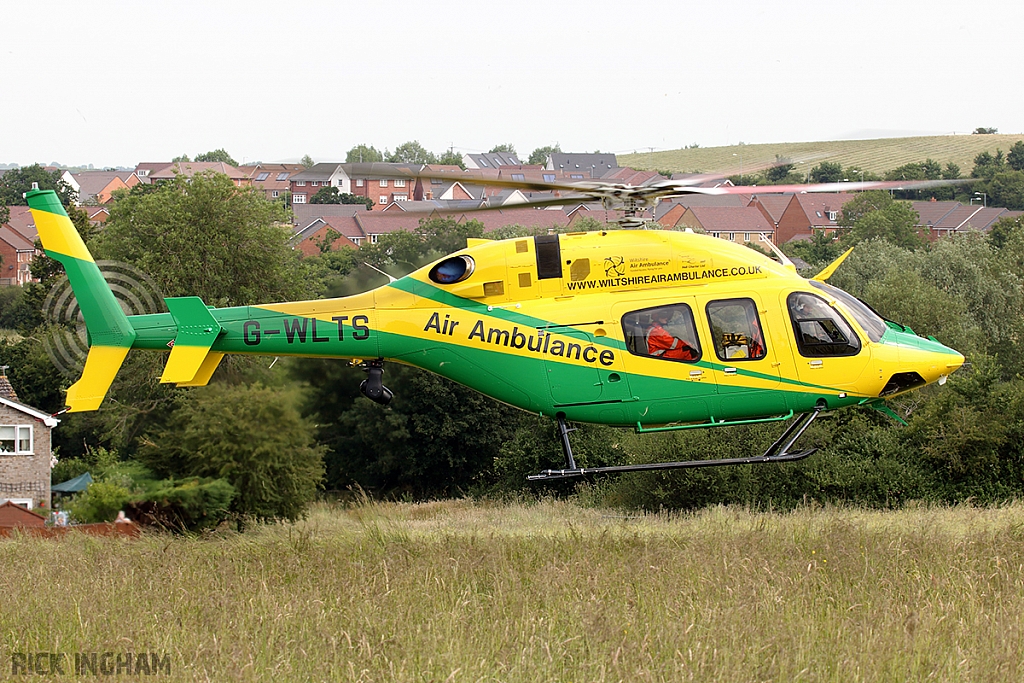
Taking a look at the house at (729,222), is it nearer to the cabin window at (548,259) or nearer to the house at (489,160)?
the cabin window at (548,259)

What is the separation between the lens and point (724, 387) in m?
11.4

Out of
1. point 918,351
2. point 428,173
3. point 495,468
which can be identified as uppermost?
point 428,173

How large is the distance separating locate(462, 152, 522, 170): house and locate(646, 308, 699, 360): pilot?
534 feet

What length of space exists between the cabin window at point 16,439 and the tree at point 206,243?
20.4 ft

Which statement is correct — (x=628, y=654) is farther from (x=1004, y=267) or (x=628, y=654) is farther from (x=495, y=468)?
(x=1004, y=267)

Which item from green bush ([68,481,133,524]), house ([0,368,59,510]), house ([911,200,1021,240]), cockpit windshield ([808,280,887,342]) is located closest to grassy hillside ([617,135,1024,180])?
house ([911,200,1021,240])

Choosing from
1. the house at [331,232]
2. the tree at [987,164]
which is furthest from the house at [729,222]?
the tree at [987,164]

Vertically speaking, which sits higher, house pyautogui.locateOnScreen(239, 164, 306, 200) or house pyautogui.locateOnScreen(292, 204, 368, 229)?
house pyautogui.locateOnScreen(239, 164, 306, 200)

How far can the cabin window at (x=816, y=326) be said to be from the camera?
1131 cm

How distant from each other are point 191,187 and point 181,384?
84.4 ft

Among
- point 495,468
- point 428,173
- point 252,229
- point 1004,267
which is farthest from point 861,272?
point 428,173

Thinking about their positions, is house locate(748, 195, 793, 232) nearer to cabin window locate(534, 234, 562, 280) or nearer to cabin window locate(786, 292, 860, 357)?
cabin window locate(786, 292, 860, 357)

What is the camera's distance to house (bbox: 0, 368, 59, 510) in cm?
3222

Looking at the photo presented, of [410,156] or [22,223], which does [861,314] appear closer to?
[22,223]
